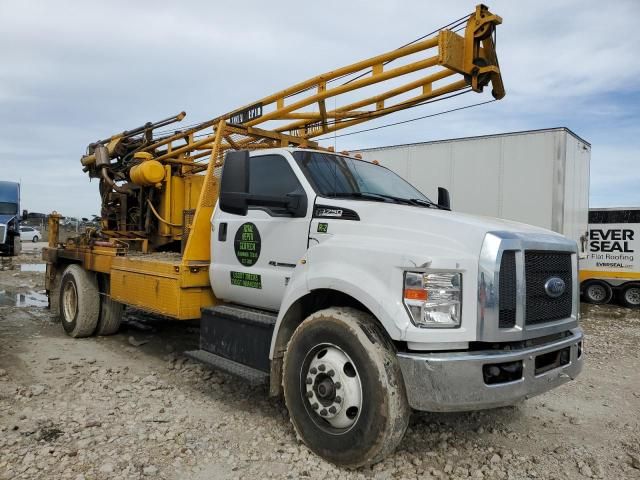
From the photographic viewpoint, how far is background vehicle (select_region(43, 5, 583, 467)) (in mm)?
2873

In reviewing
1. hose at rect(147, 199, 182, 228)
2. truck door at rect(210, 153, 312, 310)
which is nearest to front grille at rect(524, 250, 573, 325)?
truck door at rect(210, 153, 312, 310)

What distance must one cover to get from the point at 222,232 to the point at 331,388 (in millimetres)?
2028

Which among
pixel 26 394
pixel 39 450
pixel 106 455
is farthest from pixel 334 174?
pixel 26 394

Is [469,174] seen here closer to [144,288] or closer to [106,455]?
[144,288]

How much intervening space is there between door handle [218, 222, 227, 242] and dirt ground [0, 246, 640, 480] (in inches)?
55.7

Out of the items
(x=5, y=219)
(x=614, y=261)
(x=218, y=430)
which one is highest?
(x=5, y=219)

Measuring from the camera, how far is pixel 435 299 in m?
2.87

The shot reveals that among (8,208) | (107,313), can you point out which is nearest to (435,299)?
(107,313)

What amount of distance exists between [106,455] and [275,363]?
1.26 metres

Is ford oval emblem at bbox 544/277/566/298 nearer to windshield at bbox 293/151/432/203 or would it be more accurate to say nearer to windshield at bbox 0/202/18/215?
windshield at bbox 293/151/432/203

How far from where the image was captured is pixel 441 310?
113 inches

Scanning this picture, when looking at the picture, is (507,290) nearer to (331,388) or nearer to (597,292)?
(331,388)

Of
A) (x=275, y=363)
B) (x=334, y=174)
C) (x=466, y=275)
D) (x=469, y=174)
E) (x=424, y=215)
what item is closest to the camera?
(x=466, y=275)

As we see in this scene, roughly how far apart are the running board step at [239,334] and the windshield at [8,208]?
70.7 feet
